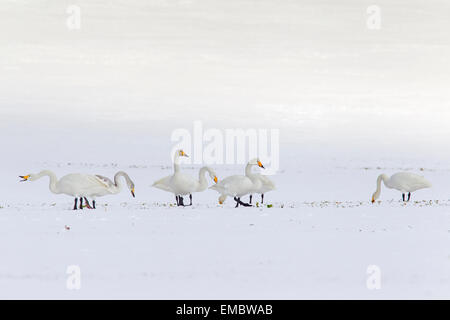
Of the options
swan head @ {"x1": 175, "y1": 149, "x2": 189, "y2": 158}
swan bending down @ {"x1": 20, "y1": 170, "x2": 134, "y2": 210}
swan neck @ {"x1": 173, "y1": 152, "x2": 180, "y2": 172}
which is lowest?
swan bending down @ {"x1": 20, "y1": 170, "x2": 134, "y2": 210}

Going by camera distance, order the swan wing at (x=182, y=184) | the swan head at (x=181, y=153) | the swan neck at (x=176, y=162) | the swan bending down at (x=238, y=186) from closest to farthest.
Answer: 1. the swan bending down at (x=238, y=186)
2. the swan wing at (x=182, y=184)
3. the swan neck at (x=176, y=162)
4. the swan head at (x=181, y=153)

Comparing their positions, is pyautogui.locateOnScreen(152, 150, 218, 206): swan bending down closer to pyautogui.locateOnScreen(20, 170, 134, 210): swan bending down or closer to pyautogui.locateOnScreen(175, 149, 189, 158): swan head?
pyautogui.locateOnScreen(175, 149, 189, 158): swan head

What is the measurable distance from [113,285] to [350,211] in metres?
10.7

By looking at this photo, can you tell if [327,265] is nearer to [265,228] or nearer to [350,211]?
[265,228]

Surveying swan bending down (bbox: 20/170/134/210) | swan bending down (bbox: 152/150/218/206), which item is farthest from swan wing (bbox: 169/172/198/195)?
swan bending down (bbox: 20/170/134/210)

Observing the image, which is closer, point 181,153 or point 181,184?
point 181,184

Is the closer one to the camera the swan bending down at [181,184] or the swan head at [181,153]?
the swan bending down at [181,184]

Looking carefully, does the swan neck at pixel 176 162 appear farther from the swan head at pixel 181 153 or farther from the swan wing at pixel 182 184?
the swan wing at pixel 182 184

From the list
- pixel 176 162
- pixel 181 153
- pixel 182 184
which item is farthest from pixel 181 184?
pixel 181 153

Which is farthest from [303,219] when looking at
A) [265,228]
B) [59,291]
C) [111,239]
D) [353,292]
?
[59,291]

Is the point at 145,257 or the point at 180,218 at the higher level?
the point at 180,218

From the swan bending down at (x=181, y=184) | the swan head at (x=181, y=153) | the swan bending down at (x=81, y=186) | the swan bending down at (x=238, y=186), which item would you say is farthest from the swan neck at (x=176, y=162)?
the swan bending down at (x=81, y=186)

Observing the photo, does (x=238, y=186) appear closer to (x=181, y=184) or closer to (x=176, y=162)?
(x=181, y=184)

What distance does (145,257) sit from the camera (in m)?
11.1
